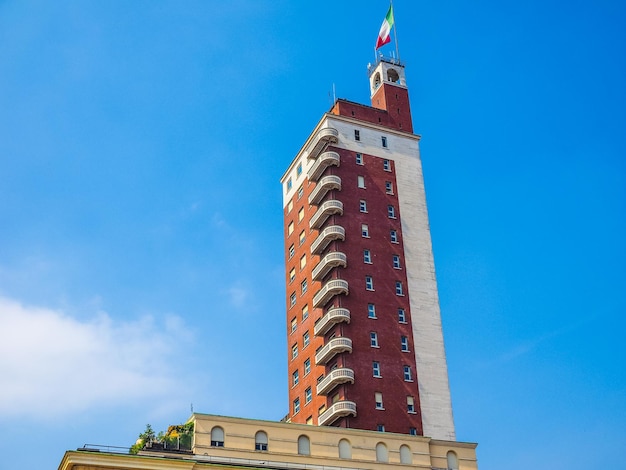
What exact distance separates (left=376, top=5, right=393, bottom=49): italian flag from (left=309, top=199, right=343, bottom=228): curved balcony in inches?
1108

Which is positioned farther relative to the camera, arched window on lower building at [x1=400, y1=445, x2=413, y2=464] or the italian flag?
the italian flag

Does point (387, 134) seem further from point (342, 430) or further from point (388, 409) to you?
point (342, 430)

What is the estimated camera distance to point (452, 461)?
282 ft

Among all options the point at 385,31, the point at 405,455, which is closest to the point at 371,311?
the point at 405,455

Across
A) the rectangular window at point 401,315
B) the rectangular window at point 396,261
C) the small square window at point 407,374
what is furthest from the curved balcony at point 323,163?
the small square window at point 407,374

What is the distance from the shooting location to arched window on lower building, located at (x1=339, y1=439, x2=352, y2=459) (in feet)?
265

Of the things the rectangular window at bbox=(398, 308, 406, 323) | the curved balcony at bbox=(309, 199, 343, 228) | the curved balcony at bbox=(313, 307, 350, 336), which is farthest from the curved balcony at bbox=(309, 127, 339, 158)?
the rectangular window at bbox=(398, 308, 406, 323)

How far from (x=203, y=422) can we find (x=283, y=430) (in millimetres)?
8027

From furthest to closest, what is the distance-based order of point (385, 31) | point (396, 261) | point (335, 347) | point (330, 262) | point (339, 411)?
point (385, 31) < point (396, 261) < point (330, 262) < point (335, 347) < point (339, 411)

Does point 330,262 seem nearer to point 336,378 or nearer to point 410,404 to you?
point 336,378

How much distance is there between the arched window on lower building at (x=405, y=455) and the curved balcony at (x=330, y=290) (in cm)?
2284

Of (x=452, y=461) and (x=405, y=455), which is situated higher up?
(x=452, y=461)

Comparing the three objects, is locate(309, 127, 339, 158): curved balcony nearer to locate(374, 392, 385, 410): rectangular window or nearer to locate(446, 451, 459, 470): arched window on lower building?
locate(374, 392, 385, 410): rectangular window

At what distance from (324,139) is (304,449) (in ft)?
146
